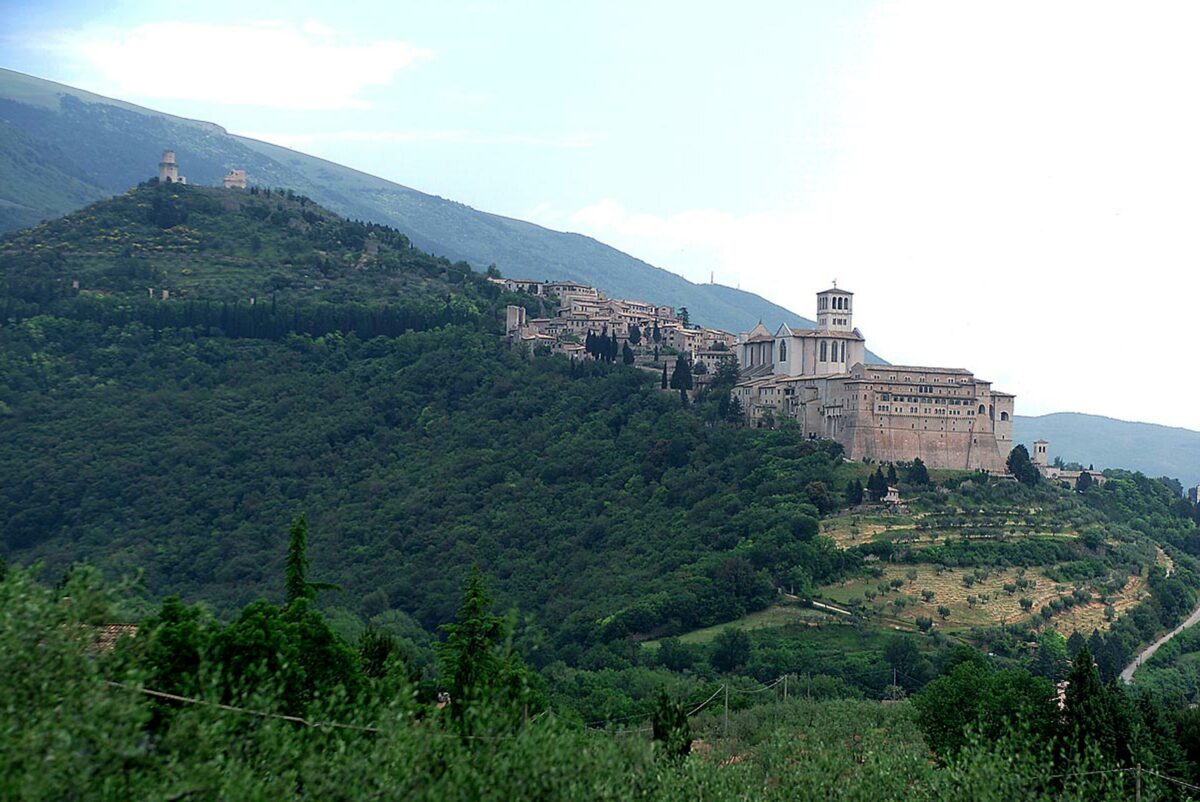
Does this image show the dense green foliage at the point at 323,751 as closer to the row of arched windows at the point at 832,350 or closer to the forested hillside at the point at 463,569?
the forested hillside at the point at 463,569

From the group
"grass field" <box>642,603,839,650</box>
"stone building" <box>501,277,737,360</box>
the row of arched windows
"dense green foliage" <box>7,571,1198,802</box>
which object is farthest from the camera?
"stone building" <box>501,277,737,360</box>

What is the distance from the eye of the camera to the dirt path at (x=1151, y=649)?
62.3m

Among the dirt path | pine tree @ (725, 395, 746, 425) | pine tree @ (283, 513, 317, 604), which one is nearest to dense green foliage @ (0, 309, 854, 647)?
pine tree @ (725, 395, 746, 425)

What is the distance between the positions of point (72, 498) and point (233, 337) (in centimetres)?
2063

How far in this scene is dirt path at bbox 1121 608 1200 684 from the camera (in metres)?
62.3

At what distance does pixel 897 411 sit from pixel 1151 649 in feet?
61.8

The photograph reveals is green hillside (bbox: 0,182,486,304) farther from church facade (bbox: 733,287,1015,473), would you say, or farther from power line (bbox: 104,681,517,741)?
power line (bbox: 104,681,517,741)

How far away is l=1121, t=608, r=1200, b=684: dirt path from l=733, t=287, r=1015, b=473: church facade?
43.1 feet

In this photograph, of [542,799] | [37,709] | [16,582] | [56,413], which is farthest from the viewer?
[56,413]

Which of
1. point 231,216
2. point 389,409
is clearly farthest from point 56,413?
point 231,216

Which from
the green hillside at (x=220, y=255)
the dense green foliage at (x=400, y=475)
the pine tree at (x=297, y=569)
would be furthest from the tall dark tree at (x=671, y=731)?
the green hillside at (x=220, y=255)

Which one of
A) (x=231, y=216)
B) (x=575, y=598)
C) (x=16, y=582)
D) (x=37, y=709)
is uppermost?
(x=231, y=216)

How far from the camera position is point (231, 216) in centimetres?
11956

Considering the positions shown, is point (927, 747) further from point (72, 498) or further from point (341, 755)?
point (72, 498)
